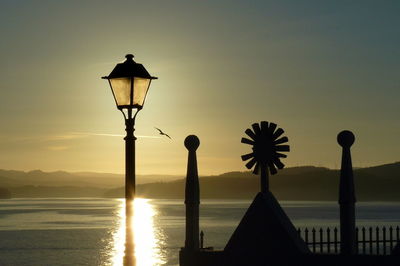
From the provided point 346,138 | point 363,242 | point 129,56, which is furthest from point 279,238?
point 129,56

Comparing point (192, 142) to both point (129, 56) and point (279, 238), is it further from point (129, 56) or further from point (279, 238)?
point (129, 56)

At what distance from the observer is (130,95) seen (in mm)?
11922

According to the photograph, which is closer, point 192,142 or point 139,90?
point 139,90

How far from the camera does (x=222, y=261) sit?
2342 centimetres

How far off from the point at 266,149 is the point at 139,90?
36.1 feet

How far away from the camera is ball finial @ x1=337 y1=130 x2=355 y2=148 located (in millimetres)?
21859

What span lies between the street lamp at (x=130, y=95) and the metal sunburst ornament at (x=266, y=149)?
1077 centimetres

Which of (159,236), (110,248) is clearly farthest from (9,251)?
(159,236)

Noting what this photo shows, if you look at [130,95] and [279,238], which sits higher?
[130,95]

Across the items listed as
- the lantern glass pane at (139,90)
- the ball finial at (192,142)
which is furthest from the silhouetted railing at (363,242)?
the lantern glass pane at (139,90)

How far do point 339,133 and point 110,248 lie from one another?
81.9 meters

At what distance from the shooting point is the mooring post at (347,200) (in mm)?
21516

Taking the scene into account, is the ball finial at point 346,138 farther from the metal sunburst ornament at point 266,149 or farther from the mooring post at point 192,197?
the mooring post at point 192,197

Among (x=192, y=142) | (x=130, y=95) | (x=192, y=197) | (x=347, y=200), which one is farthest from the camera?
(x=192, y=142)
